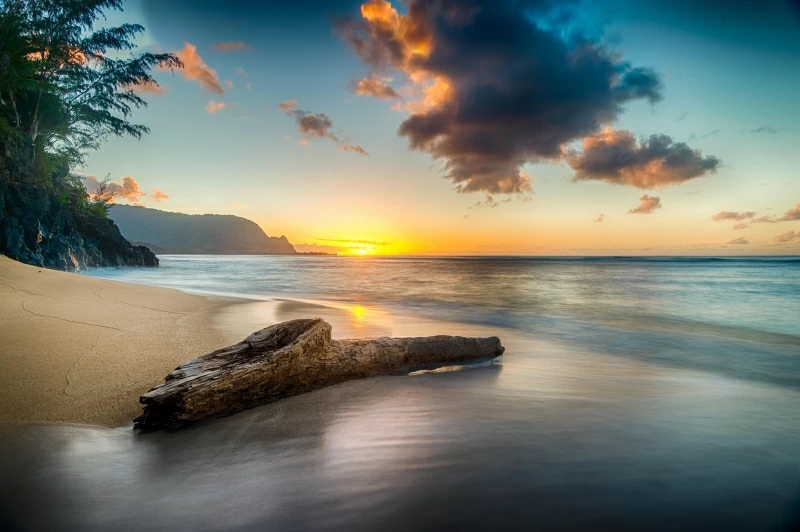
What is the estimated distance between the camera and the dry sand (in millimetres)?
3213

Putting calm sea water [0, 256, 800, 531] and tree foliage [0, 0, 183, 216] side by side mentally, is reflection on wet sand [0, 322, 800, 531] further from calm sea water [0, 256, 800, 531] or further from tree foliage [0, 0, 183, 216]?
tree foliage [0, 0, 183, 216]

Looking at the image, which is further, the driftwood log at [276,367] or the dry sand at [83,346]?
the dry sand at [83,346]

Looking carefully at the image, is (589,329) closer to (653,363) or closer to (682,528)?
(653,363)

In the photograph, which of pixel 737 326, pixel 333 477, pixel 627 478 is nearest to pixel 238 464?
pixel 333 477

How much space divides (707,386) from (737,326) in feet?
29.2

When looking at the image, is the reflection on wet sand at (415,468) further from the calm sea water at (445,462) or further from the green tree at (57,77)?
the green tree at (57,77)

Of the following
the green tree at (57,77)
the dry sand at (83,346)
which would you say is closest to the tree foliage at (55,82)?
the green tree at (57,77)

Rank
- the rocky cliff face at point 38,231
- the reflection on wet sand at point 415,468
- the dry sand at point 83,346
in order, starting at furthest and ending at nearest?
the rocky cliff face at point 38,231, the dry sand at point 83,346, the reflection on wet sand at point 415,468

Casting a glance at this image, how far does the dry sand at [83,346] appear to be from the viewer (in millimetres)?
3213

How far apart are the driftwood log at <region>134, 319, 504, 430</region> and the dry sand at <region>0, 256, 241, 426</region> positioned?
1.82ft

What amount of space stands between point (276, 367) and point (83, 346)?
2986 mm

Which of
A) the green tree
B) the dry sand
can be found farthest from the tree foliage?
the dry sand

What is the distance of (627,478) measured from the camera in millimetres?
2639

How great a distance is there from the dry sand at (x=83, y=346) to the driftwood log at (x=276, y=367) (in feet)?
1.82
